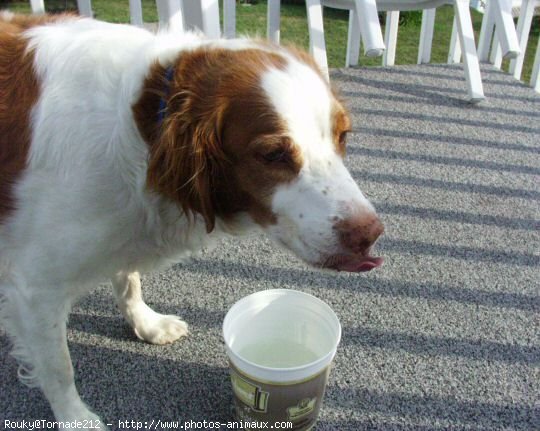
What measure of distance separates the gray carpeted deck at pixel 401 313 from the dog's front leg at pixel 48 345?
112 millimetres

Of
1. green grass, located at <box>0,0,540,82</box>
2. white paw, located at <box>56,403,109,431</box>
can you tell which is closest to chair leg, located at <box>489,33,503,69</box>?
green grass, located at <box>0,0,540,82</box>

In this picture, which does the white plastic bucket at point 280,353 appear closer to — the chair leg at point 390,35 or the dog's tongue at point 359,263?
the dog's tongue at point 359,263

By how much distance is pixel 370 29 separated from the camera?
2.99 m

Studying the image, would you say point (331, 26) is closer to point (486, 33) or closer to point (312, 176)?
point (486, 33)

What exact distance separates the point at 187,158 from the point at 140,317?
815 mm

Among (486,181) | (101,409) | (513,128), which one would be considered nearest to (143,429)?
(101,409)

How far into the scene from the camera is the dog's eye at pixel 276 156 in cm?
129

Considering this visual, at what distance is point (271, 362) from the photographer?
167 cm

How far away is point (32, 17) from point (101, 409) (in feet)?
3.85

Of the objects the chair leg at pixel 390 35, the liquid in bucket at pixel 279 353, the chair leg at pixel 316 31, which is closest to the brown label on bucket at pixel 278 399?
the liquid in bucket at pixel 279 353

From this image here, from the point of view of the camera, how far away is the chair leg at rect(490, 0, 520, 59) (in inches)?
133

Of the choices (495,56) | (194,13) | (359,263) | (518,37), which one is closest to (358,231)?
(359,263)

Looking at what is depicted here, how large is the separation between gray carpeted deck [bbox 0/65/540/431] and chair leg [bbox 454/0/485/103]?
1.76ft

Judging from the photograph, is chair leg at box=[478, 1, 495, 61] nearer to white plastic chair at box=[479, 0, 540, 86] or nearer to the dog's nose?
white plastic chair at box=[479, 0, 540, 86]
